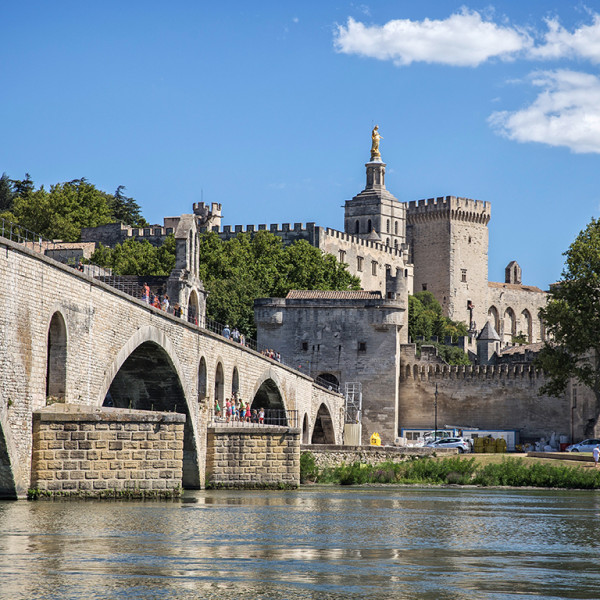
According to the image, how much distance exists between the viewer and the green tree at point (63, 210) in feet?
287

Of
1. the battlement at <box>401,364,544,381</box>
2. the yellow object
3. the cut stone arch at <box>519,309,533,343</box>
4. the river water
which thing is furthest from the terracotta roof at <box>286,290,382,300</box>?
the cut stone arch at <box>519,309,533,343</box>

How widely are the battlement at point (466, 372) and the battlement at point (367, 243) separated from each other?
26754 millimetres

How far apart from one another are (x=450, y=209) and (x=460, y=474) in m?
80.3

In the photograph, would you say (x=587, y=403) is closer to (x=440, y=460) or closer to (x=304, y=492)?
(x=440, y=460)

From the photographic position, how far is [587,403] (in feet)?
229

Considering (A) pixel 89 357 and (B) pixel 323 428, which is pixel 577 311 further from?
(A) pixel 89 357

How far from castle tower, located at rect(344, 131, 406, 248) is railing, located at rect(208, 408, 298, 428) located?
6658 centimetres

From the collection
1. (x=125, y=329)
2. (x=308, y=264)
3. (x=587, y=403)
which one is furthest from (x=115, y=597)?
(x=308, y=264)

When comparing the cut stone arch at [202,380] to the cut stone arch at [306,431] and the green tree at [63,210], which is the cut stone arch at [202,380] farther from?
the green tree at [63,210]

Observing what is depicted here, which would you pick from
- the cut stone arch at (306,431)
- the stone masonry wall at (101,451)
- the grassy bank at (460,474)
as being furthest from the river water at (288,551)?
the cut stone arch at (306,431)

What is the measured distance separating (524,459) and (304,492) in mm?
15912

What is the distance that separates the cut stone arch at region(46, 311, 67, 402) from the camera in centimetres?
2694

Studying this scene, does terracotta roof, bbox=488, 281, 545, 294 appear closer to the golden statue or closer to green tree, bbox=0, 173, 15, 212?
the golden statue

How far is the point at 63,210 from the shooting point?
90.8 meters
